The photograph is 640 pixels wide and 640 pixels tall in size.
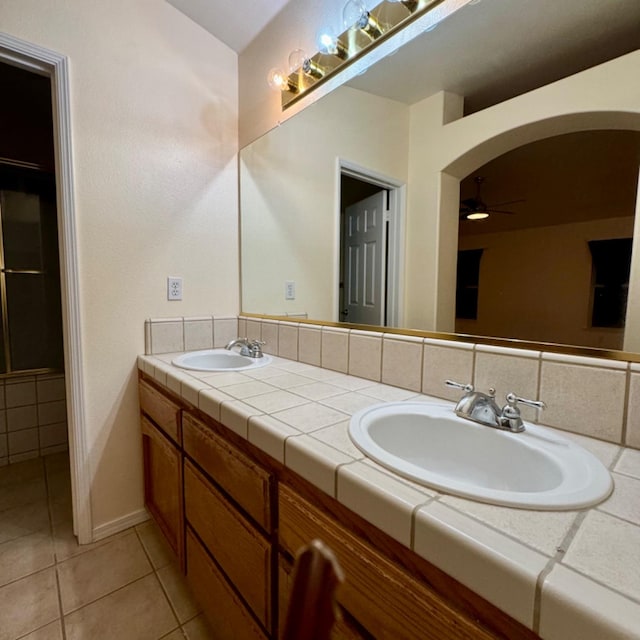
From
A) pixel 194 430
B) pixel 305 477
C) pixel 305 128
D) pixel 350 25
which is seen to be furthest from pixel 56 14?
pixel 305 477

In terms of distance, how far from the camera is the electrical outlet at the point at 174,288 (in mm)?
1603

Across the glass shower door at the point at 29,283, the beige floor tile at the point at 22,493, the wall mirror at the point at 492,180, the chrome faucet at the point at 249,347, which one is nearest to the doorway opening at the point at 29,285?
the glass shower door at the point at 29,283

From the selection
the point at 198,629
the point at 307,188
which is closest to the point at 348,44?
the point at 307,188

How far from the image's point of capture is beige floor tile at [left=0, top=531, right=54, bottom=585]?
1.29 metres

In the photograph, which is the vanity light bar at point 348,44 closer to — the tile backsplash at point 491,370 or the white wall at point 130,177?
the white wall at point 130,177

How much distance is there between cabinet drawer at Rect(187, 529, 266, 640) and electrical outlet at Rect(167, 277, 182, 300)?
3.29ft

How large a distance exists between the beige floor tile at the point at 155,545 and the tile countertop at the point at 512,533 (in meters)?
1.04

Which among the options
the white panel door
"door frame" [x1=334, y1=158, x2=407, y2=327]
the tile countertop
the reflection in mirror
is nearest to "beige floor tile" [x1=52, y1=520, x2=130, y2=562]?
the tile countertop

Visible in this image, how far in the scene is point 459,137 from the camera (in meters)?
0.97

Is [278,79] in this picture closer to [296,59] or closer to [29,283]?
[296,59]

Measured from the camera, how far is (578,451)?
634 millimetres

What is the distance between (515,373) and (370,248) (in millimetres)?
706

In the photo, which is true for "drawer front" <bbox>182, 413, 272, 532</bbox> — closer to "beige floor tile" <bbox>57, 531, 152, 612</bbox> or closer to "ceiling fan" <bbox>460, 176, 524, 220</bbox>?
"beige floor tile" <bbox>57, 531, 152, 612</bbox>

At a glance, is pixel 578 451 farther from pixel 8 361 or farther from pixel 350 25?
pixel 8 361
